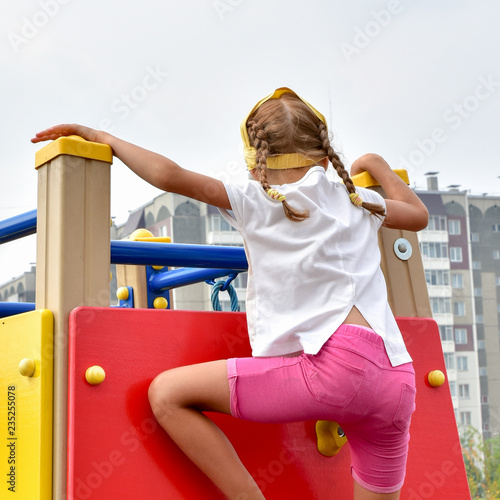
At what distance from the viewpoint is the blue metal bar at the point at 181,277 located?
202 centimetres

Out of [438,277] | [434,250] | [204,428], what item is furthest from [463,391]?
[204,428]

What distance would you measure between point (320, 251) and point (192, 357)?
251mm

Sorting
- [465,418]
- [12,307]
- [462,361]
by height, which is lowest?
[465,418]

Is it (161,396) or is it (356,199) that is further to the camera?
(356,199)

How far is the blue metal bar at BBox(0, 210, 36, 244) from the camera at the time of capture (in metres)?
1.36

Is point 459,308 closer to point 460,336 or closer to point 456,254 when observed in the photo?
point 460,336

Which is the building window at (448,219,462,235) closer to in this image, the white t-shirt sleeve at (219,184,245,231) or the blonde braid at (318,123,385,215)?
the blonde braid at (318,123,385,215)

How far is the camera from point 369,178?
148 centimetres

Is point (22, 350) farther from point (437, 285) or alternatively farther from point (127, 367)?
point (437, 285)

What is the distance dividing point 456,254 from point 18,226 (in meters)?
24.0

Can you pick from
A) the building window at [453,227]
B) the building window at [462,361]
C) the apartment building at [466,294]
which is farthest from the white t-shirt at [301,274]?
the building window at [462,361]

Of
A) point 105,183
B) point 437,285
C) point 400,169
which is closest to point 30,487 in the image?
point 105,183

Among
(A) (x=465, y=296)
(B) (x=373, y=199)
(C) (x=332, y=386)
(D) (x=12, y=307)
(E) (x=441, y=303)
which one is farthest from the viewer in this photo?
(A) (x=465, y=296)

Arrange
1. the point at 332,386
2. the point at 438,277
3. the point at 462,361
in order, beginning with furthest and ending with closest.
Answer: the point at 438,277
the point at 462,361
the point at 332,386
